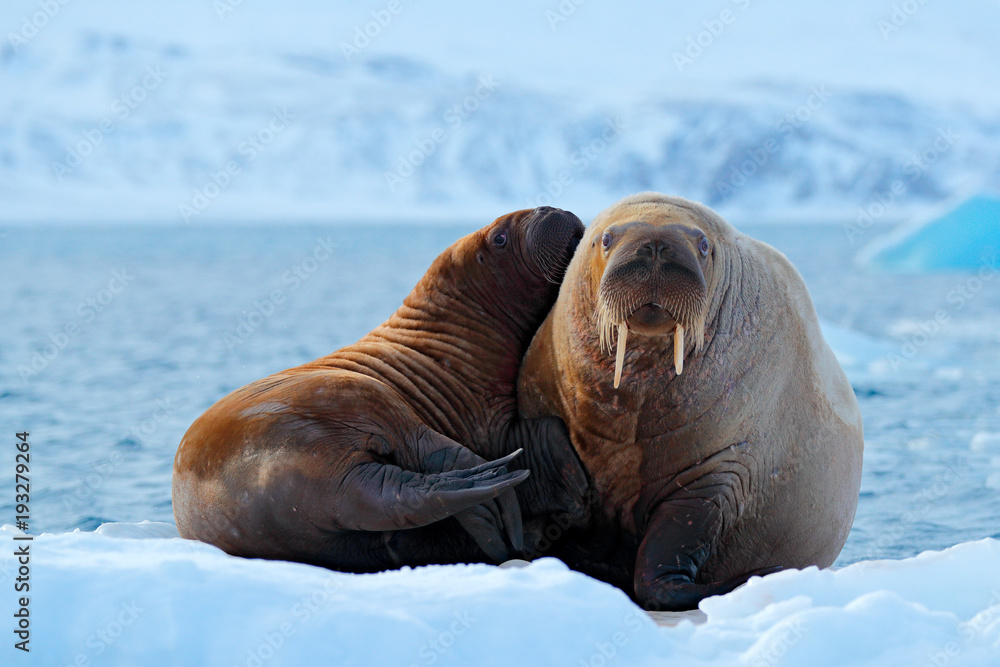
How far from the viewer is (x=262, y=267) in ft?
143

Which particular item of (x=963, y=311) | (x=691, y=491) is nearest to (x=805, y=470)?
(x=691, y=491)

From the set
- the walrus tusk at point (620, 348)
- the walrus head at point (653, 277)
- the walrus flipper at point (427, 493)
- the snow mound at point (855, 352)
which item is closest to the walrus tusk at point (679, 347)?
the walrus head at point (653, 277)

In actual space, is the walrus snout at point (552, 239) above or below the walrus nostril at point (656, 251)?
below

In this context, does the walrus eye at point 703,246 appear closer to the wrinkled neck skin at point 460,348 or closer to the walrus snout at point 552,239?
the walrus snout at point 552,239

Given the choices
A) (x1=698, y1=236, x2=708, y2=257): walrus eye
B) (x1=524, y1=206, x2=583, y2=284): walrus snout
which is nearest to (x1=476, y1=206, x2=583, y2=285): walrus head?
(x1=524, y1=206, x2=583, y2=284): walrus snout

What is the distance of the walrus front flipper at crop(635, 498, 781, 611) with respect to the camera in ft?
12.9

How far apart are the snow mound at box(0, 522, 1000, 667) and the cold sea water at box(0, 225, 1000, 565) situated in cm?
298

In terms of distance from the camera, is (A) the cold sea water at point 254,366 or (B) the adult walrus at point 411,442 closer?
(B) the adult walrus at point 411,442

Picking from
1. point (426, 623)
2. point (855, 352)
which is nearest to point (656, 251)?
point (426, 623)

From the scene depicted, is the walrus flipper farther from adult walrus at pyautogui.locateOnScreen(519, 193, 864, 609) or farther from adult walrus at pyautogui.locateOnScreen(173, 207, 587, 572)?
adult walrus at pyautogui.locateOnScreen(519, 193, 864, 609)

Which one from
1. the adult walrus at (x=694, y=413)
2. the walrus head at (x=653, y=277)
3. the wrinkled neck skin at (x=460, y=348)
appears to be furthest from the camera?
the wrinkled neck skin at (x=460, y=348)

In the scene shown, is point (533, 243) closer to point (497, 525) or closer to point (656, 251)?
point (656, 251)

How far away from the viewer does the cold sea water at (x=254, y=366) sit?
8.31m

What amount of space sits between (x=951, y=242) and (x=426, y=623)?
28.5 m
